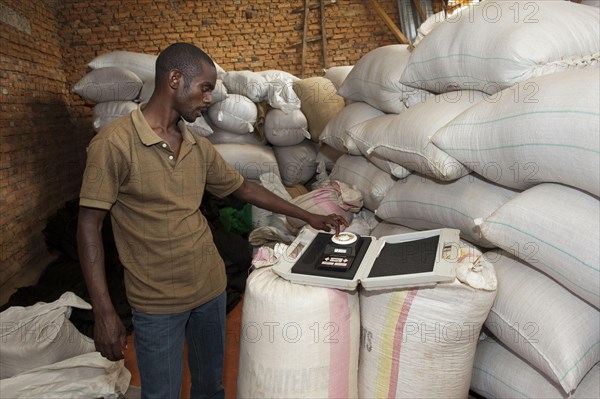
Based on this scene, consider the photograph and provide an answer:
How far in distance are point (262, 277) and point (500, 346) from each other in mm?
850

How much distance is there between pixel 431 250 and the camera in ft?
3.73

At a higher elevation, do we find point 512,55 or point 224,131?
point 512,55

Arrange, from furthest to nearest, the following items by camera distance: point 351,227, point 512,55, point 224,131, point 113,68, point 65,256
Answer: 1. point 224,131
2. point 113,68
3. point 65,256
4. point 351,227
5. point 512,55

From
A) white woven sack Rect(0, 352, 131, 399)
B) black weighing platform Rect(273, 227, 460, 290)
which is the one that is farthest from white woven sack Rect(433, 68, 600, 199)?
white woven sack Rect(0, 352, 131, 399)

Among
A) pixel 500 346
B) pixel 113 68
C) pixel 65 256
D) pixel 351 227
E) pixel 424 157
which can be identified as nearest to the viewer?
pixel 500 346

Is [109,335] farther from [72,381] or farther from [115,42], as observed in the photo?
[115,42]

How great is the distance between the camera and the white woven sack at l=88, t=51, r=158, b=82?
350cm

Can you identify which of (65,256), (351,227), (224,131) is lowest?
(65,256)

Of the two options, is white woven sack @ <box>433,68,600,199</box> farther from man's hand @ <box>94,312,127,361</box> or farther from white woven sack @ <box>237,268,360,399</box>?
man's hand @ <box>94,312,127,361</box>

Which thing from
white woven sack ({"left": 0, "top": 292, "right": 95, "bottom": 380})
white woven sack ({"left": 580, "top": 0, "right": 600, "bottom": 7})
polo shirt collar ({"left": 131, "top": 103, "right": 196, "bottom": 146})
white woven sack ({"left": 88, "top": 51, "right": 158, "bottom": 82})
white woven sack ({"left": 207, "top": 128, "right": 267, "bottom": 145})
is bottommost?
white woven sack ({"left": 0, "top": 292, "right": 95, "bottom": 380})

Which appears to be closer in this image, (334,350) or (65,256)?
(334,350)

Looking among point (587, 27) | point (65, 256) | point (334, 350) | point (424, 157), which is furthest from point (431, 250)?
point (65, 256)

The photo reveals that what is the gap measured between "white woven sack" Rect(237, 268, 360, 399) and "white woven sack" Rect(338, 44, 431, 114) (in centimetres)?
113

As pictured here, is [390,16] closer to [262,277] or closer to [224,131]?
[224,131]
